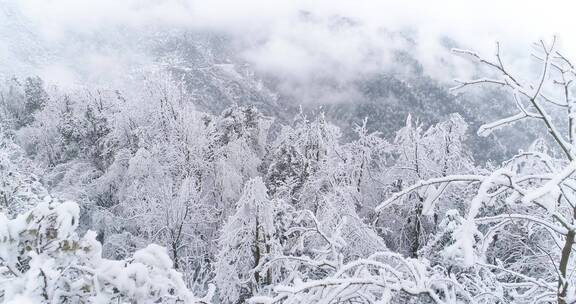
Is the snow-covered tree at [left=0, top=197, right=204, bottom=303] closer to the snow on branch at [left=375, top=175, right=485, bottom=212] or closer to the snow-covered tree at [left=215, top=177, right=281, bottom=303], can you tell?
the snow on branch at [left=375, top=175, right=485, bottom=212]

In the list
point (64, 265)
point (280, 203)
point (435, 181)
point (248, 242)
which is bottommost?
point (248, 242)

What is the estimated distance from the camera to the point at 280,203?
1162 centimetres

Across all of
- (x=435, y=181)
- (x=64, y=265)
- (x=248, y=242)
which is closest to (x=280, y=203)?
(x=248, y=242)

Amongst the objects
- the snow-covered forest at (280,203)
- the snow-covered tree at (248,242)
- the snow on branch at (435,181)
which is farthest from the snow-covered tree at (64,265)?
the snow-covered tree at (248,242)

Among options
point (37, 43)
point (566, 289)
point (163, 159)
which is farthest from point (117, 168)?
point (37, 43)

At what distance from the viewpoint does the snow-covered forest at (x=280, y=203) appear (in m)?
2.54

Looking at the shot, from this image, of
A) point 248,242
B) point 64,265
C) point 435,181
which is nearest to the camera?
point 435,181

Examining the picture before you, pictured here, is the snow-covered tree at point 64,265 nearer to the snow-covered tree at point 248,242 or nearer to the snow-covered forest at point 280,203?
the snow-covered forest at point 280,203

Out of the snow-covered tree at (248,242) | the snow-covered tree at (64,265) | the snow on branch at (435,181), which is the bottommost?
the snow-covered tree at (248,242)

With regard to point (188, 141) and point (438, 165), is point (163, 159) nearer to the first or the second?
point (188, 141)

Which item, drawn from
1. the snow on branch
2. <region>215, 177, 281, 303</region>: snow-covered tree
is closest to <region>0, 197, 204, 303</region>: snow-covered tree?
the snow on branch

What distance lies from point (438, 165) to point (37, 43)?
146m

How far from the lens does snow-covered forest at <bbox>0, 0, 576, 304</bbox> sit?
2.54 metres

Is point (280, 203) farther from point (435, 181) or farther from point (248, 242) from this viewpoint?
point (435, 181)
